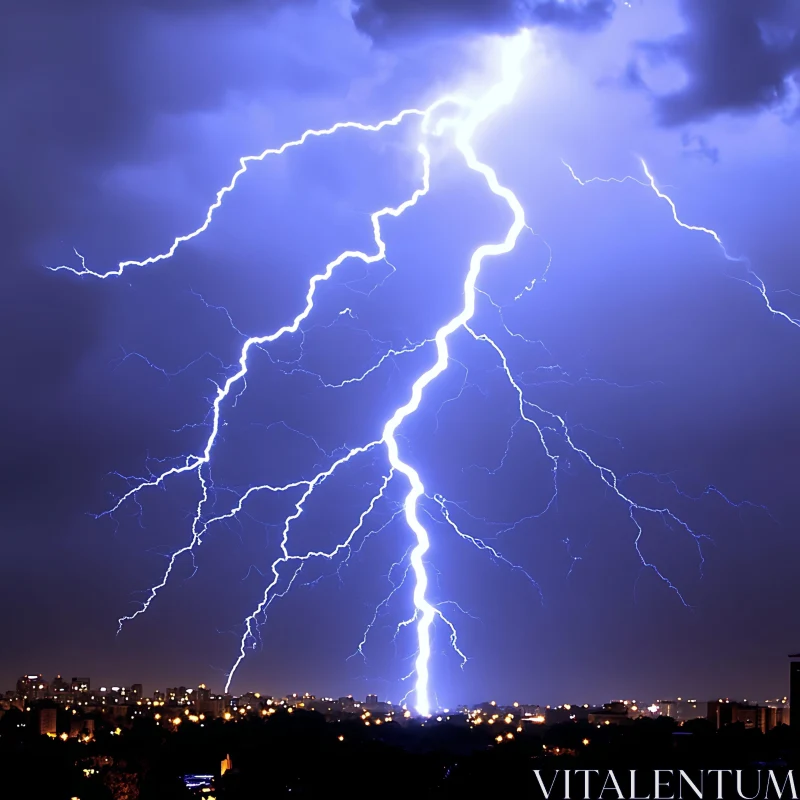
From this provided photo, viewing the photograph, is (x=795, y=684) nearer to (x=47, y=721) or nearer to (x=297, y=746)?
(x=297, y=746)

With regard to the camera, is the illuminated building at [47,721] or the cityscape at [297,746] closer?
the cityscape at [297,746]

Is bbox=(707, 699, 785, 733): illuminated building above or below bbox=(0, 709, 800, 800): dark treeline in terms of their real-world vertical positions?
above

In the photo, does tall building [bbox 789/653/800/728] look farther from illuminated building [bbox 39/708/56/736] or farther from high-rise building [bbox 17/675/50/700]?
high-rise building [bbox 17/675/50/700]

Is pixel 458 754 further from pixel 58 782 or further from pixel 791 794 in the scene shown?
pixel 791 794

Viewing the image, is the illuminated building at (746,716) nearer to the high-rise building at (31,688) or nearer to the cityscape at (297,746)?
the cityscape at (297,746)

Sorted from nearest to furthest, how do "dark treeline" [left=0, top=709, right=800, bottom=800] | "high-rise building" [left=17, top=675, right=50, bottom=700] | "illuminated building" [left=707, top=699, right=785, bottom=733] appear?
1. "dark treeline" [left=0, top=709, right=800, bottom=800]
2. "illuminated building" [left=707, top=699, right=785, bottom=733]
3. "high-rise building" [left=17, top=675, right=50, bottom=700]

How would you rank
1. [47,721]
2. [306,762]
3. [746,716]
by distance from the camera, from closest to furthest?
1. [306,762]
2. [47,721]
3. [746,716]

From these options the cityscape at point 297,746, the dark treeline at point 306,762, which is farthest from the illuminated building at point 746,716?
the dark treeline at point 306,762

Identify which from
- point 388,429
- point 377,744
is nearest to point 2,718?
point 377,744

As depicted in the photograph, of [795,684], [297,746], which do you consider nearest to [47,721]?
[297,746]

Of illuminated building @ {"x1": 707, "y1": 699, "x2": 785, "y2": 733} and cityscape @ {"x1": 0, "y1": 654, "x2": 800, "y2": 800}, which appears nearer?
cityscape @ {"x1": 0, "y1": 654, "x2": 800, "y2": 800}

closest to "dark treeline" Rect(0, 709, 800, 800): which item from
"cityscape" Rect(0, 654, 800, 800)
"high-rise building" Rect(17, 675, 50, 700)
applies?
"cityscape" Rect(0, 654, 800, 800)
